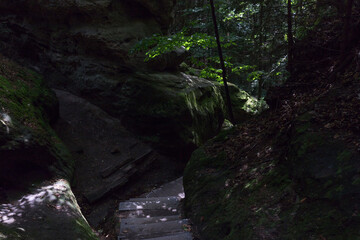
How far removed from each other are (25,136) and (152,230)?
476 cm

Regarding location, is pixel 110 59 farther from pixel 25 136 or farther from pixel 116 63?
pixel 25 136

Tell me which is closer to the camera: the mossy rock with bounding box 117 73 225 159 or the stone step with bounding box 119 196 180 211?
the stone step with bounding box 119 196 180 211

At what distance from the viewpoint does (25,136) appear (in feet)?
24.5

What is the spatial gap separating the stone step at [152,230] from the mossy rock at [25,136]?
11.0ft

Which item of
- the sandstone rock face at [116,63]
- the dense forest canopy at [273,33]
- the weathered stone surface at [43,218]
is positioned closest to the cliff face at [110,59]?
the sandstone rock face at [116,63]

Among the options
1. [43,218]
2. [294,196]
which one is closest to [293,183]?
[294,196]

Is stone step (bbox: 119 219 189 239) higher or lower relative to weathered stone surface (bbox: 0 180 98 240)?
lower

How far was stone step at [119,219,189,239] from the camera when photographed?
5273 millimetres

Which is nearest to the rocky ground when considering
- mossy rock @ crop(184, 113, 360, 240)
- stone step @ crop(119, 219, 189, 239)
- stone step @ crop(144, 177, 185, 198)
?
mossy rock @ crop(184, 113, 360, 240)

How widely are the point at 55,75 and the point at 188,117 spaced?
832 cm

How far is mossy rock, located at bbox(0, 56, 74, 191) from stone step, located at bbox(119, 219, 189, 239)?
3.35 metres

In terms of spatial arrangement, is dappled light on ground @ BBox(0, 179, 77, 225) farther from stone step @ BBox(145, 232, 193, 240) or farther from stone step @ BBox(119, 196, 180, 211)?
stone step @ BBox(145, 232, 193, 240)

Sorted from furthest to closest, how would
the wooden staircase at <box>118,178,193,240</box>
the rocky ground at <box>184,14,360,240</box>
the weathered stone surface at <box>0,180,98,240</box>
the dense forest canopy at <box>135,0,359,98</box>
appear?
1. the dense forest canopy at <box>135,0,359,98</box>
2. the wooden staircase at <box>118,178,193,240</box>
3. the weathered stone surface at <box>0,180,98,240</box>
4. the rocky ground at <box>184,14,360,240</box>

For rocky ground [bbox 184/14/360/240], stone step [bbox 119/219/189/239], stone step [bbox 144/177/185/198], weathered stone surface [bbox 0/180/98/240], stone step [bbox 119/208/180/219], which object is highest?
rocky ground [bbox 184/14/360/240]
